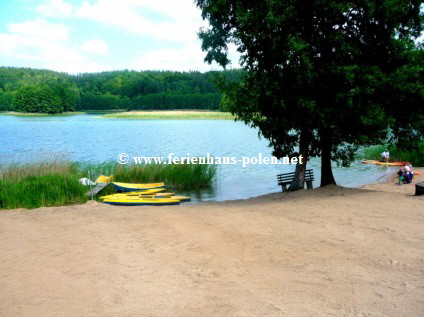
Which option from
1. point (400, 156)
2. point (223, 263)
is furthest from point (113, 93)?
point (223, 263)

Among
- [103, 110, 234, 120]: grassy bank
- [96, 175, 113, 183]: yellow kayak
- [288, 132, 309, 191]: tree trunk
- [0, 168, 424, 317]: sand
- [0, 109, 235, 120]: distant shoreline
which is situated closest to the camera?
[0, 168, 424, 317]: sand

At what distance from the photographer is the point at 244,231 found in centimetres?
933

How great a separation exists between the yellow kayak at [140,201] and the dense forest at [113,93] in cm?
10030

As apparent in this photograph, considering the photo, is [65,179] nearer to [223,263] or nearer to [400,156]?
[223,263]

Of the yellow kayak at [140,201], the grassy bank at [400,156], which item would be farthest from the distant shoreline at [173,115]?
the yellow kayak at [140,201]

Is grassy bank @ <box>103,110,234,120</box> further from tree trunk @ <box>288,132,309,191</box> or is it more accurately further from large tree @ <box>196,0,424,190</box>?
large tree @ <box>196,0,424,190</box>

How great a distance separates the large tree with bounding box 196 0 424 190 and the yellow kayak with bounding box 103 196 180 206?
13.4ft

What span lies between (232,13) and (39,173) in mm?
10613

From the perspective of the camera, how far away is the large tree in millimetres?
12852

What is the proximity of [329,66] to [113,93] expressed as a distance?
151 meters

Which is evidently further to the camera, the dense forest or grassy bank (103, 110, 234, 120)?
the dense forest

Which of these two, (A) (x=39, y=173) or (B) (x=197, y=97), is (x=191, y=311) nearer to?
(A) (x=39, y=173)

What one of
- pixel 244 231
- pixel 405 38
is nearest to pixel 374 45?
pixel 405 38

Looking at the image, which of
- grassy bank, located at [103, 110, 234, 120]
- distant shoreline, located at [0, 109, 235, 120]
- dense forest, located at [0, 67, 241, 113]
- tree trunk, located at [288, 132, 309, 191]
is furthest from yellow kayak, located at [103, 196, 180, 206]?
dense forest, located at [0, 67, 241, 113]
